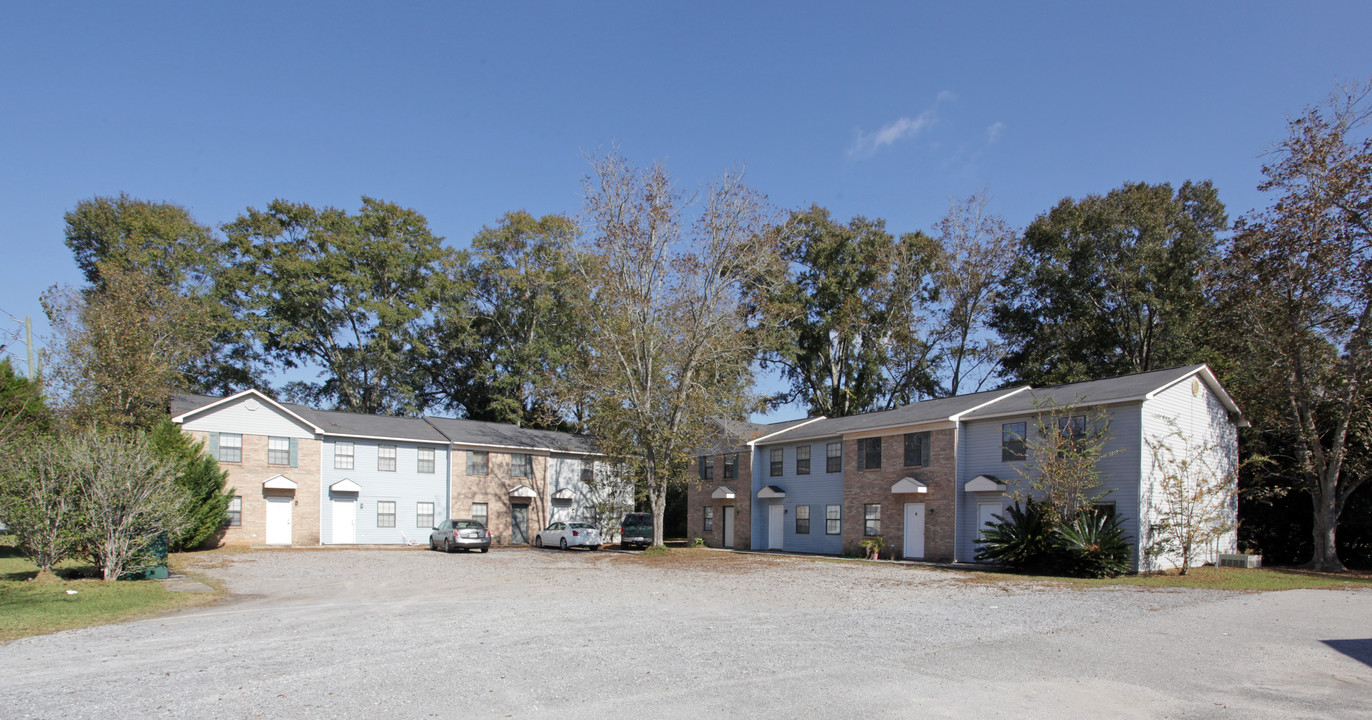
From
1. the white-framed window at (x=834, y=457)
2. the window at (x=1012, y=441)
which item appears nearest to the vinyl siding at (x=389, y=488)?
the white-framed window at (x=834, y=457)

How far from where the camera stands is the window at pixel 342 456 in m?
33.5

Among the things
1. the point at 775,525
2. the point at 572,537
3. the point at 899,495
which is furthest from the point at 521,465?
the point at 899,495

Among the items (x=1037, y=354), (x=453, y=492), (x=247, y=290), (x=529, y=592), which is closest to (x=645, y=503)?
(x=453, y=492)

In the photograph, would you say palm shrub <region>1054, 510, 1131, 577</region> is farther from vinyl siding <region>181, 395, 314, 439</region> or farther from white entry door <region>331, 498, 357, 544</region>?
vinyl siding <region>181, 395, 314, 439</region>

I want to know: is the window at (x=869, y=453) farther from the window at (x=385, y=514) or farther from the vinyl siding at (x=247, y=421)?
the vinyl siding at (x=247, y=421)

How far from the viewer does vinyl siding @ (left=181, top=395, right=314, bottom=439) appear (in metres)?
30.4

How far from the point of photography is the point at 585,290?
105ft

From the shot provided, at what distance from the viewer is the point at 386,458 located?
34.7m

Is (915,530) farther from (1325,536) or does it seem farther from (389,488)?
(389,488)

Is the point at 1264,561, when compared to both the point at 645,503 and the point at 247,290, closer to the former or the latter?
the point at 645,503

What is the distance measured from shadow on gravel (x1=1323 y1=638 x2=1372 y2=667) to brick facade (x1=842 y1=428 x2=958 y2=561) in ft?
52.2

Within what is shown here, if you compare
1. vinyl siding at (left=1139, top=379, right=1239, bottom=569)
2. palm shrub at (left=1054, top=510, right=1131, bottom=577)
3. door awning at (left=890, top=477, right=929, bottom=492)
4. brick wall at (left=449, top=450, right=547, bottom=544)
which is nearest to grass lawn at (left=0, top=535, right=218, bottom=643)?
brick wall at (left=449, top=450, right=547, bottom=544)

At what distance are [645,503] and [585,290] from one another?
48.6 ft

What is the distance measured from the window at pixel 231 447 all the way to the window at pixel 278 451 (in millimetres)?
963
